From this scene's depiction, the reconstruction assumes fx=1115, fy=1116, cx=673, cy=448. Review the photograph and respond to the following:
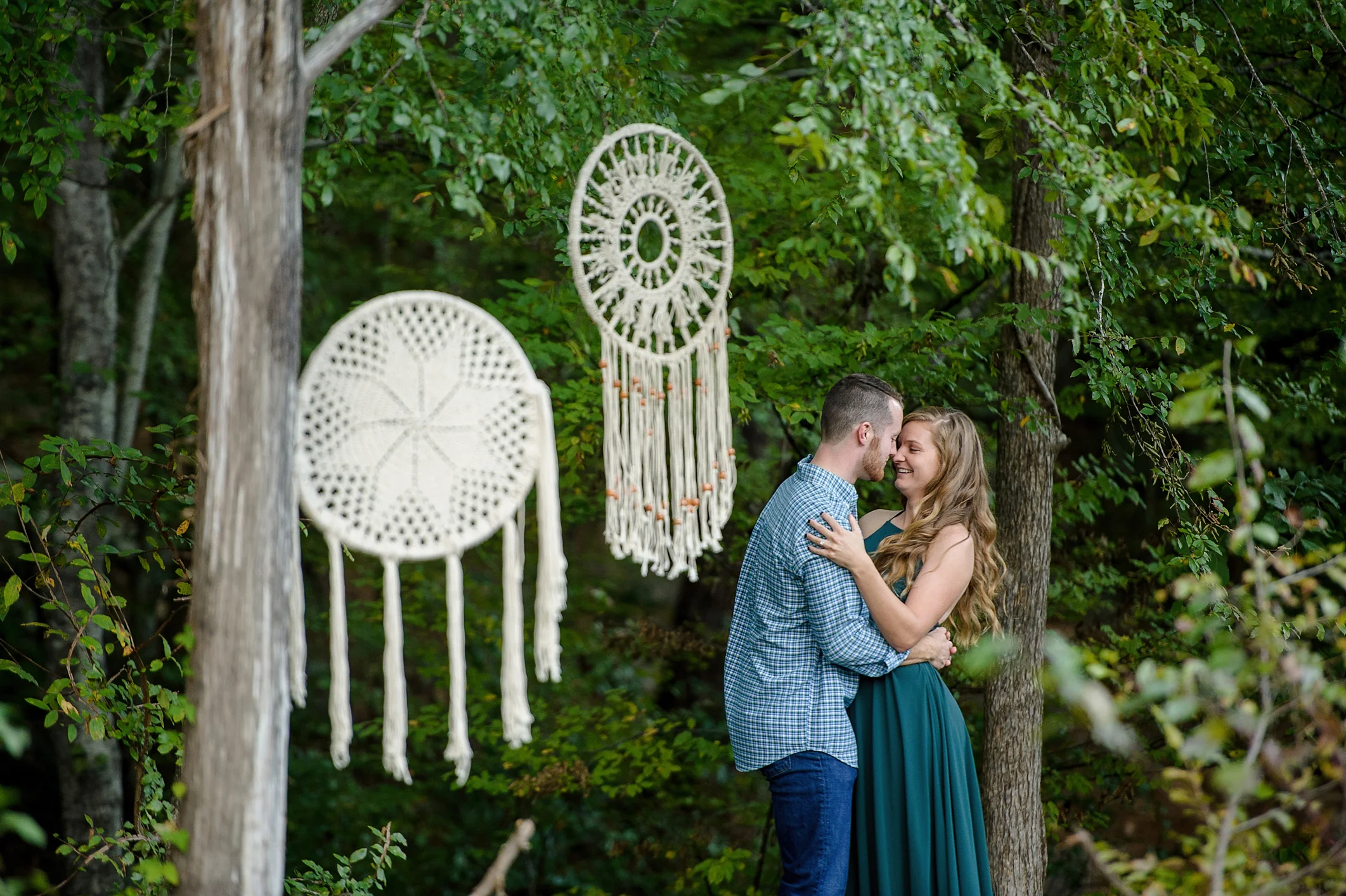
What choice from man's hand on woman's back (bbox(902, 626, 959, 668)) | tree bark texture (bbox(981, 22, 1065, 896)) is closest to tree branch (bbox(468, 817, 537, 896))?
man's hand on woman's back (bbox(902, 626, 959, 668))

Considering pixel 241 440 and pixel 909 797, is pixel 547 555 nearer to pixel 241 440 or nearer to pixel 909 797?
pixel 241 440

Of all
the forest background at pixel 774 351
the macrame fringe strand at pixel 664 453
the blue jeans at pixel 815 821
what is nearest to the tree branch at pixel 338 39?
the forest background at pixel 774 351

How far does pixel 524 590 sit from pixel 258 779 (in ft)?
12.5

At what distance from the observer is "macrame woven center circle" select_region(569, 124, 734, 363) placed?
7.36 feet

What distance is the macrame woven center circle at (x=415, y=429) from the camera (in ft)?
5.98

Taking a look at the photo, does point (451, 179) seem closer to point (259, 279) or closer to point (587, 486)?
point (259, 279)

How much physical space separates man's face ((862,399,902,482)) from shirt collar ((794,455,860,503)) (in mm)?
64

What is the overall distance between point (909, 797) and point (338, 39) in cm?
195

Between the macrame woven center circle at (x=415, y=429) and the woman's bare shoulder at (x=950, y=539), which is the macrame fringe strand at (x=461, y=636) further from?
the woman's bare shoulder at (x=950, y=539)

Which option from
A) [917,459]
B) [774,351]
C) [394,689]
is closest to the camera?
[394,689]

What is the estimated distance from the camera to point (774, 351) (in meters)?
3.30

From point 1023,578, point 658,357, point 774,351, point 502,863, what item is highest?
point 774,351

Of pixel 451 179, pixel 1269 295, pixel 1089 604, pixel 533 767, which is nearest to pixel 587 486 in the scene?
pixel 533 767

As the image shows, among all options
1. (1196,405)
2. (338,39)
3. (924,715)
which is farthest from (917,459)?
(338,39)
